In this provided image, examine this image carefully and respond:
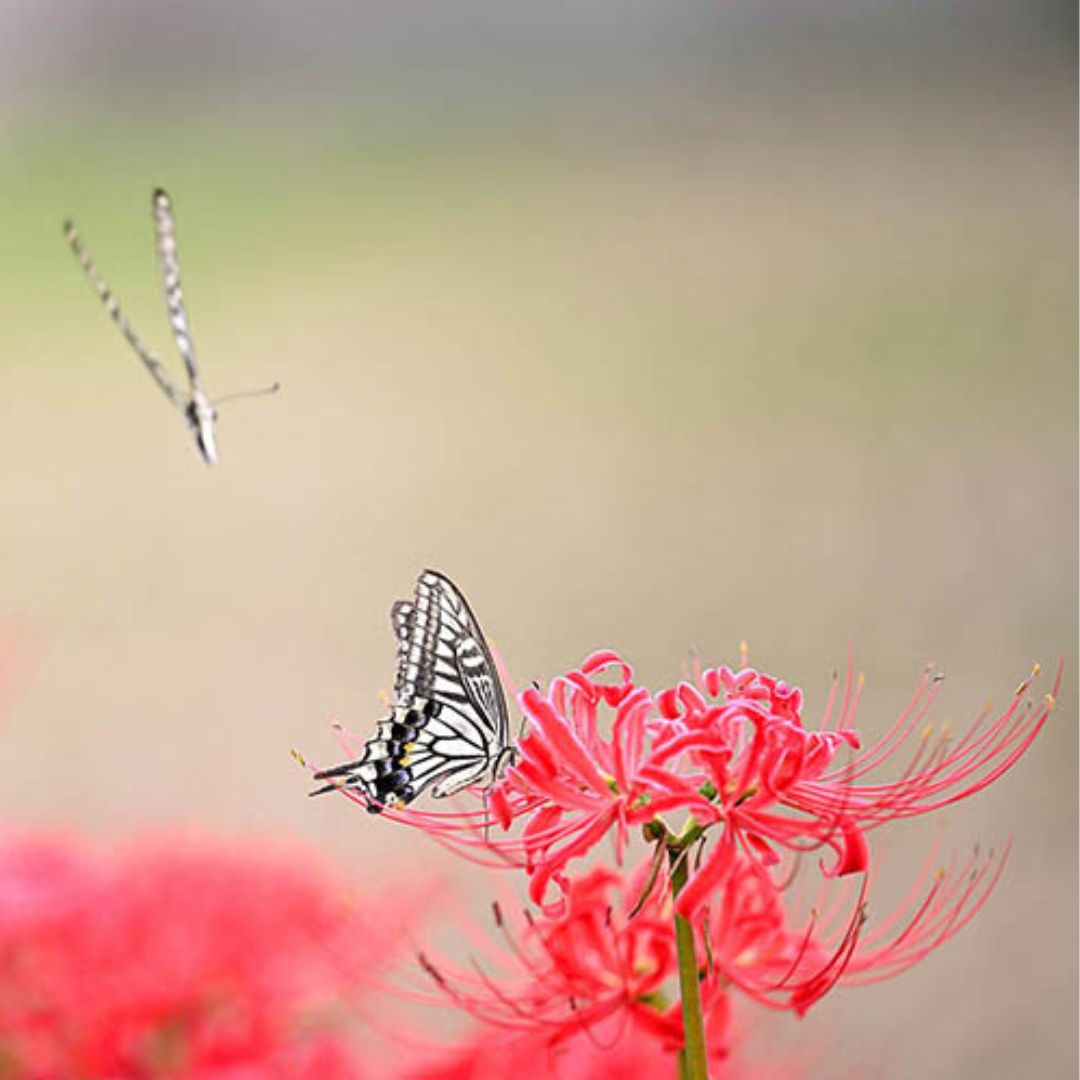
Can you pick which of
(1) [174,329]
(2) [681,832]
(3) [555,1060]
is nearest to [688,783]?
(2) [681,832]

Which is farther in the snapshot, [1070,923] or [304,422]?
[304,422]

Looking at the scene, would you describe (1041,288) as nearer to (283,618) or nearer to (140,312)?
(283,618)

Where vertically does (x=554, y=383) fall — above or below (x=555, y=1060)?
above

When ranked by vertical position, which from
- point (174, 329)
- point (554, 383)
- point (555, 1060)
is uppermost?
point (554, 383)

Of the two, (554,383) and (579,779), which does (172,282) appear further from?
(554,383)

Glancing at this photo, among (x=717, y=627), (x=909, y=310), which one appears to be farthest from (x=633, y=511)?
(x=909, y=310)

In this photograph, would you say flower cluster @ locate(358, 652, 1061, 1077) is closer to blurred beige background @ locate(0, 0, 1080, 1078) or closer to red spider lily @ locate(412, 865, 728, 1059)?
red spider lily @ locate(412, 865, 728, 1059)
